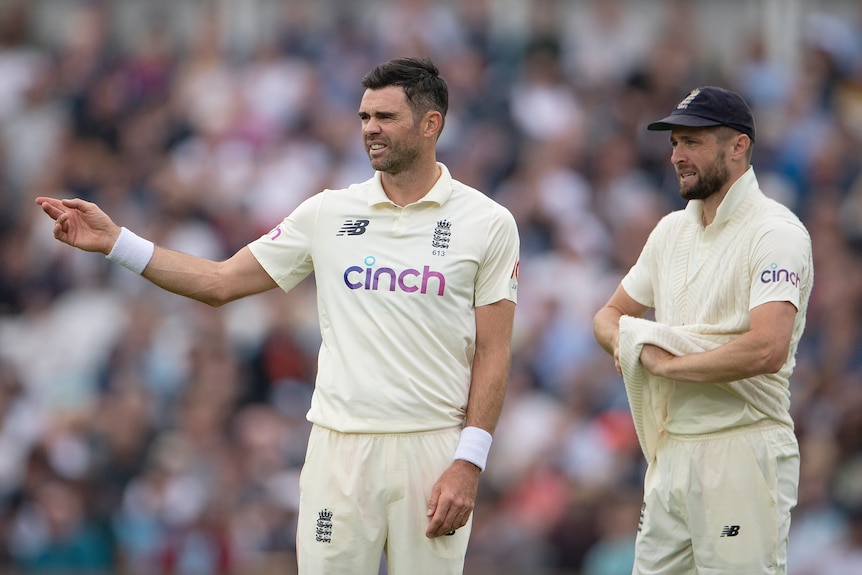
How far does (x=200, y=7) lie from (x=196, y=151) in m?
2.60

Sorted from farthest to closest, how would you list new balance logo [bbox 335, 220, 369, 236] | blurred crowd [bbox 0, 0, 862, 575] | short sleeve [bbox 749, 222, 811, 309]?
blurred crowd [bbox 0, 0, 862, 575] < new balance logo [bbox 335, 220, 369, 236] < short sleeve [bbox 749, 222, 811, 309]

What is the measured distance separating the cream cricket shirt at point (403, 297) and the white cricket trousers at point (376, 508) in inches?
3.2

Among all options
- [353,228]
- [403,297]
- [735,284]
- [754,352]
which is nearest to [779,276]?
[735,284]

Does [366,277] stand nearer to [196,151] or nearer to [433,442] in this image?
[433,442]

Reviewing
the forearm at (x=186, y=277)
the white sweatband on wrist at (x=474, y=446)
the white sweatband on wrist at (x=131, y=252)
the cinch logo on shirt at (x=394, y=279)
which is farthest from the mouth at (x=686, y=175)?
the white sweatband on wrist at (x=131, y=252)

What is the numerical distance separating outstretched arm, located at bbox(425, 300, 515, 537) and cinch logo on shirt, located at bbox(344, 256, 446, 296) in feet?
0.81

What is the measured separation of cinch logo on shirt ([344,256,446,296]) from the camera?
19.0 ft

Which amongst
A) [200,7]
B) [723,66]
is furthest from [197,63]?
[723,66]

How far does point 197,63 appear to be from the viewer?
15.1 m

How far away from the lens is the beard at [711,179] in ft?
19.6

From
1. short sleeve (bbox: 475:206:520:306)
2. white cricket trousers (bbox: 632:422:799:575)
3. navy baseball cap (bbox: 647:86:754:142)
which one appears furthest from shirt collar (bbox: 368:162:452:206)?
white cricket trousers (bbox: 632:422:799:575)

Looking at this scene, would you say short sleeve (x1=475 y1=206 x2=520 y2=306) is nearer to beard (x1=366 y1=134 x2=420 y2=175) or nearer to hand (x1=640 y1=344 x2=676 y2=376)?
beard (x1=366 y1=134 x2=420 y2=175)

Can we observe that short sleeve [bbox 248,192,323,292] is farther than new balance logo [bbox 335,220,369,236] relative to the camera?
Yes

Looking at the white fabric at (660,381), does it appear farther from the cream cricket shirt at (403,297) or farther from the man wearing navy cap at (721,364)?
the cream cricket shirt at (403,297)
